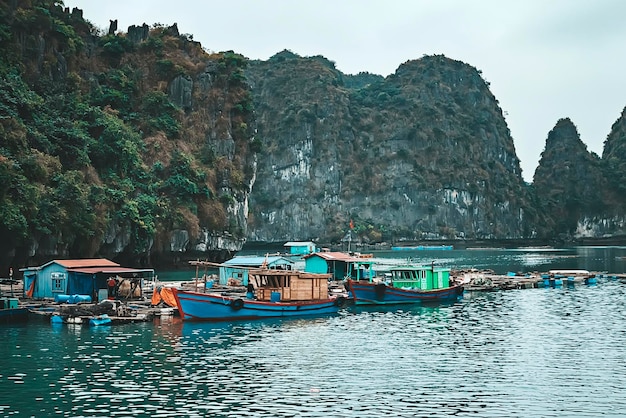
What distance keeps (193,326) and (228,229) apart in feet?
173

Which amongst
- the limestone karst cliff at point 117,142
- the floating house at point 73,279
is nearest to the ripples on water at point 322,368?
the floating house at point 73,279

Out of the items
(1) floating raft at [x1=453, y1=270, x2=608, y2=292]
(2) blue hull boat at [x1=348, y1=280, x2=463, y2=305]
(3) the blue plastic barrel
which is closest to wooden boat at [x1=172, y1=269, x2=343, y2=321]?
(2) blue hull boat at [x1=348, y1=280, x2=463, y2=305]

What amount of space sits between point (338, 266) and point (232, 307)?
2453cm

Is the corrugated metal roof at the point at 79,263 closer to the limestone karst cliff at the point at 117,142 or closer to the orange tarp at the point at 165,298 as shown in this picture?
the orange tarp at the point at 165,298

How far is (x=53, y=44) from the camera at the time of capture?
7725cm

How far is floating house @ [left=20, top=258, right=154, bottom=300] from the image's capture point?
144ft

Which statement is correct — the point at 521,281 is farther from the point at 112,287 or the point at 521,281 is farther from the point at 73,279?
the point at 73,279

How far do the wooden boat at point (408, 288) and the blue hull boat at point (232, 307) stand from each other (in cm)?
633

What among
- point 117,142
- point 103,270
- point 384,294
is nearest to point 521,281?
point 384,294

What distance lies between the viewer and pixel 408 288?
53.0 meters

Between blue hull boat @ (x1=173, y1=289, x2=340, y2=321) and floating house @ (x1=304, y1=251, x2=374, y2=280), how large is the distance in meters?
16.7

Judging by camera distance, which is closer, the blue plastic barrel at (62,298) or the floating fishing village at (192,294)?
the floating fishing village at (192,294)

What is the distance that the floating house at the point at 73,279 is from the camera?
144ft

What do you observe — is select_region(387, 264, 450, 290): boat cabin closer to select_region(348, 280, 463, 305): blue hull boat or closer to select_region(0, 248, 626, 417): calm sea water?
select_region(348, 280, 463, 305): blue hull boat
